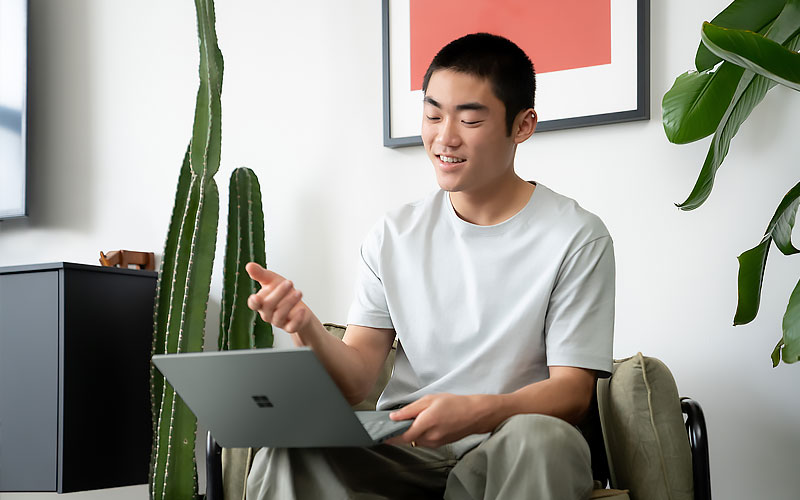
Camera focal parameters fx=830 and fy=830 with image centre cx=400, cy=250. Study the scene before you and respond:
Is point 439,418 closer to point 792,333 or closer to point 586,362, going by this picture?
point 586,362

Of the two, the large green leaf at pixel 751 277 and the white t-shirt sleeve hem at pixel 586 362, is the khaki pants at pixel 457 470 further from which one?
the large green leaf at pixel 751 277

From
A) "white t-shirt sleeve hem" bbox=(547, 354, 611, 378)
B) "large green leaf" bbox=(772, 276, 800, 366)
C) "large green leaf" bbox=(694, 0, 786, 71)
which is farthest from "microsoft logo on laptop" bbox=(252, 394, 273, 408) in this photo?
"large green leaf" bbox=(694, 0, 786, 71)

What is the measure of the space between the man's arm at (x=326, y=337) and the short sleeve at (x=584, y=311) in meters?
0.31

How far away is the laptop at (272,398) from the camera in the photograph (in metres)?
0.97

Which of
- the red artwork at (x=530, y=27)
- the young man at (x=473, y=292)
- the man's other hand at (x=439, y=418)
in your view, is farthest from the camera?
the red artwork at (x=530, y=27)

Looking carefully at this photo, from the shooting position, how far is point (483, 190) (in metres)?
1.48

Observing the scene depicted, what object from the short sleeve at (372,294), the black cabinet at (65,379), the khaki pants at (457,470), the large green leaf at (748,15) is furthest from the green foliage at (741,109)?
the black cabinet at (65,379)

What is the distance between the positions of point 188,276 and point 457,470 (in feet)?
3.38

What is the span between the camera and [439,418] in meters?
1.08

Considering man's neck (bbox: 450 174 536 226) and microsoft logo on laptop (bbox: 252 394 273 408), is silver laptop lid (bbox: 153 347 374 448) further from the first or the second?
man's neck (bbox: 450 174 536 226)

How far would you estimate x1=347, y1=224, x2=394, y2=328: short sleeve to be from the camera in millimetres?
1512

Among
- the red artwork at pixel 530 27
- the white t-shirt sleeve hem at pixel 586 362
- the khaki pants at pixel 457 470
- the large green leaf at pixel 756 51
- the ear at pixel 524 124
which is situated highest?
the red artwork at pixel 530 27

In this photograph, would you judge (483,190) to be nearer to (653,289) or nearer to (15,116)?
(653,289)

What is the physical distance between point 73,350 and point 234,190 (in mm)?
538
